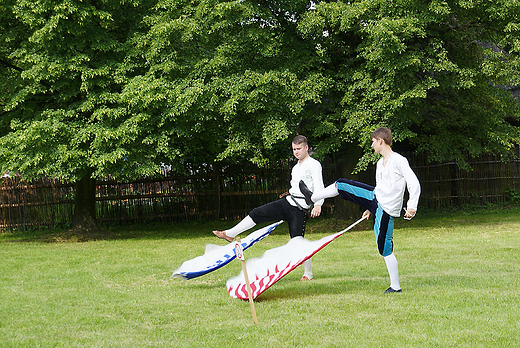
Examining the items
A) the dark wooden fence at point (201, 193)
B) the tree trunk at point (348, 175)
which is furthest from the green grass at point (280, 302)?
the dark wooden fence at point (201, 193)

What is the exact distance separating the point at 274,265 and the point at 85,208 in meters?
10.5

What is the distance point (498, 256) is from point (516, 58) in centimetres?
669

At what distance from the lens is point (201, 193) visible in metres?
18.1

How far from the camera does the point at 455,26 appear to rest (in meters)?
14.0

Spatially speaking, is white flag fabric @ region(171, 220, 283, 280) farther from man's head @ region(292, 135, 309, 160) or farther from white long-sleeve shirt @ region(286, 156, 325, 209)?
man's head @ region(292, 135, 309, 160)

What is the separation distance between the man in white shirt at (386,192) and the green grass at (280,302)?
53 cm

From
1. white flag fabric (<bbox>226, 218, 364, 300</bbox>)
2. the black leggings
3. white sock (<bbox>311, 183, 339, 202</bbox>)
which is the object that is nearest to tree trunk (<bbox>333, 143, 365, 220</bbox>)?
the black leggings

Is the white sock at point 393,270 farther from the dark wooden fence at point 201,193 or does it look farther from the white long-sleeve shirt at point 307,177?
the dark wooden fence at point 201,193

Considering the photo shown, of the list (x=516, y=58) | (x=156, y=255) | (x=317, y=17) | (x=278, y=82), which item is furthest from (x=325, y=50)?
(x=156, y=255)

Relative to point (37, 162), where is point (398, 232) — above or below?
below

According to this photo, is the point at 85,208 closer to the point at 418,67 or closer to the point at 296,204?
the point at 418,67

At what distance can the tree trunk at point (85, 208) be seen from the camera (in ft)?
49.6

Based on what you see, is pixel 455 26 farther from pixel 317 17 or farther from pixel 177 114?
pixel 177 114

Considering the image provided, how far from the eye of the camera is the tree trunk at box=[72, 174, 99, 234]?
15123mm
